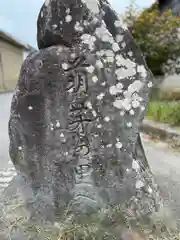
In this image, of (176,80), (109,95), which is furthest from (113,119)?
(176,80)

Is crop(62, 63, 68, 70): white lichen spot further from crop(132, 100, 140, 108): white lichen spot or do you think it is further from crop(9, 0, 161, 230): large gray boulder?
crop(132, 100, 140, 108): white lichen spot

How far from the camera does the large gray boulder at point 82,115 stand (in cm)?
269

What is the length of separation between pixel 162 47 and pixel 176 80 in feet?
11.2

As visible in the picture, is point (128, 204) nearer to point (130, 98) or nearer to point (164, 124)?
point (130, 98)

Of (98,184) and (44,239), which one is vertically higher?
(98,184)

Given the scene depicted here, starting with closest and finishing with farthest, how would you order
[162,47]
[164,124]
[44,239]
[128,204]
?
[44,239] < [128,204] < [164,124] < [162,47]

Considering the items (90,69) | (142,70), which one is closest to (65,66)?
(90,69)

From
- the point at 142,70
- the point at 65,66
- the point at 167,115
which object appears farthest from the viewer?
the point at 167,115

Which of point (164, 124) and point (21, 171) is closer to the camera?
point (21, 171)

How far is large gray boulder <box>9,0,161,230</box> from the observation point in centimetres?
269

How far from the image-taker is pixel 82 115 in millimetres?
2707

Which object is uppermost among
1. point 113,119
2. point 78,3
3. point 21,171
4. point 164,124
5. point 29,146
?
point 78,3

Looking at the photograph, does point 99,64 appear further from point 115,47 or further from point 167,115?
point 167,115

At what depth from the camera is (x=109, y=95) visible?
107 inches
